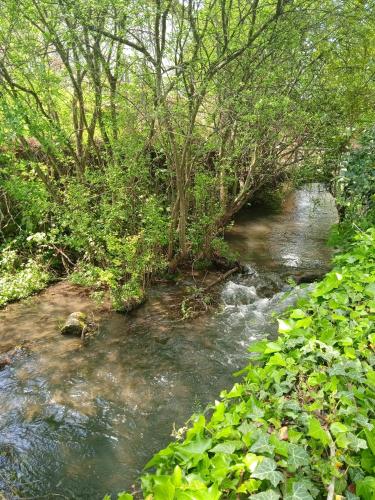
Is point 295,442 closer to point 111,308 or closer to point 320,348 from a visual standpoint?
point 320,348

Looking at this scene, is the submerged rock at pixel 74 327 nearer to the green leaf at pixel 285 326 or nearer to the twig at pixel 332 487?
the green leaf at pixel 285 326

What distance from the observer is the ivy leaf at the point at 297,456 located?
153 cm

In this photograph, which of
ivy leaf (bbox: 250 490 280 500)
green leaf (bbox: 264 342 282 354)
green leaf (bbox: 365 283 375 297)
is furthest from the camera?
green leaf (bbox: 365 283 375 297)

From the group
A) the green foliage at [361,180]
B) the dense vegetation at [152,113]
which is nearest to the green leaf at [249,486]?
the dense vegetation at [152,113]

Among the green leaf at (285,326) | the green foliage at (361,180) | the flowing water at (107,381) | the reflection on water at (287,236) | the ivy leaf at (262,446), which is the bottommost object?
the flowing water at (107,381)

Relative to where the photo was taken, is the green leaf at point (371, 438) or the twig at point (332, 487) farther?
the green leaf at point (371, 438)

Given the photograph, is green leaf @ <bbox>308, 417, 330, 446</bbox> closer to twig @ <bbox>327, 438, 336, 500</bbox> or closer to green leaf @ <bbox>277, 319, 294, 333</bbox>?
twig @ <bbox>327, 438, 336, 500</bbox>

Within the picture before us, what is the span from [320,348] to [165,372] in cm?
355

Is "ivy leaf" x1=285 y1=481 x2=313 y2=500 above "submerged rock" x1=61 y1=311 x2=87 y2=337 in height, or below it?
above

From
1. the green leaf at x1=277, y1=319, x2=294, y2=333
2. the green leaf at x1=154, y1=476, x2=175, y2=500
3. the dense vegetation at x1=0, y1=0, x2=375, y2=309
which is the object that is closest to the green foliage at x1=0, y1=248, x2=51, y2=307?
the dense vegetation at x1=0, y1=0, x2=375, y2=309

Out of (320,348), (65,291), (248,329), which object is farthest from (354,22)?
(65,291)

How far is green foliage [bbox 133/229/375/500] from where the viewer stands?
1.47 metres

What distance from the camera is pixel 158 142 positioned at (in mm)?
7539

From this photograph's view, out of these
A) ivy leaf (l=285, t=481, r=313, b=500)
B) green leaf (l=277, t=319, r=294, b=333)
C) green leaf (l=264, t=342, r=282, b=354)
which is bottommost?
ivy leaf (l=285, t=481, r=313, b=500)
